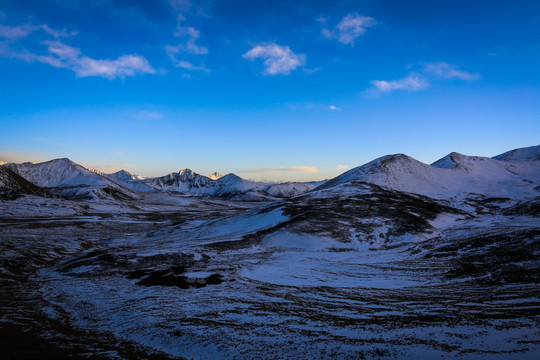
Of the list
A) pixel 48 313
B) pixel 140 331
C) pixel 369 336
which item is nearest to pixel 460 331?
pixel 369 336

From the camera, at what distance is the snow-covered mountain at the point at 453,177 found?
120125 mm

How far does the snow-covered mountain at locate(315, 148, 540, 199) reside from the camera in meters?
120

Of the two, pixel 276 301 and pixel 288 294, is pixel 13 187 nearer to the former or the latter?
pixel 288 294

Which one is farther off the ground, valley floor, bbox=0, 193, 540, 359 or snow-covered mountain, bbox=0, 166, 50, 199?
snow-covered mountain, bbox=0, 166, 50, 199

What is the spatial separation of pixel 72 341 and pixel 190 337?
6.10 m

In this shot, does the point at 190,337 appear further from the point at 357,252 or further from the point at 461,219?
the point at 461,219

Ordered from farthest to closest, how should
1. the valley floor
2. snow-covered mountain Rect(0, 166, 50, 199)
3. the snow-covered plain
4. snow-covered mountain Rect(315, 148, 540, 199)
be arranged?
snow-covered mountain Rect(0, 166, 50, 199)
snow-covered mountain Rect(315, 148, 540, 199)
the snow-covered plain
the valley floor

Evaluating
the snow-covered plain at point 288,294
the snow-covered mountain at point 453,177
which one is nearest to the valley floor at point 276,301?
the snow-covered plain at point 288,294

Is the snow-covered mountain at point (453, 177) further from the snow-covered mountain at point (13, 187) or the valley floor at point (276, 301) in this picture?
the snow-covered mountain at point (13, 187)

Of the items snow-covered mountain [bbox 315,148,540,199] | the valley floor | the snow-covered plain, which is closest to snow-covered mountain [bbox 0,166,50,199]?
the snow-covered plain

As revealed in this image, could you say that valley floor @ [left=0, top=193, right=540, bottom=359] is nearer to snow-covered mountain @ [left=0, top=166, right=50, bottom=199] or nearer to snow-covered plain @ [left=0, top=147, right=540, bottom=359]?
snow-covered plain @ [left=0, top=147, right=540, bottom=359]

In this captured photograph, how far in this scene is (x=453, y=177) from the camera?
458ft

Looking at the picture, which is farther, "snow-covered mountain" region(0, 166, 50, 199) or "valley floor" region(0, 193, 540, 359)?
"snow-covered mountain" region(0, 166, 50, 199)

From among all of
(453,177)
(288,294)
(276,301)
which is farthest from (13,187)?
(453,177)
